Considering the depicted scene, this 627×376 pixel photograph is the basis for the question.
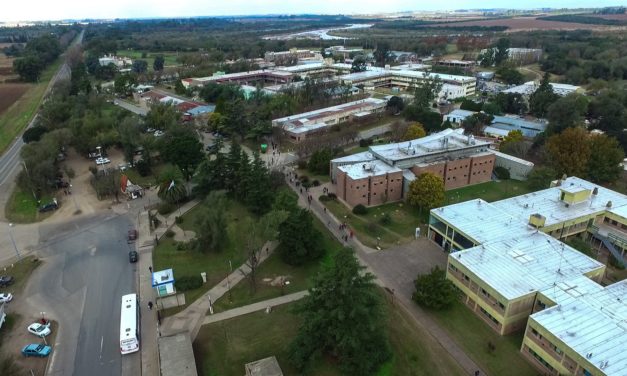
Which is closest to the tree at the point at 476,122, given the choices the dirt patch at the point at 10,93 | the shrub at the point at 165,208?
the shrub at the point at 165,208

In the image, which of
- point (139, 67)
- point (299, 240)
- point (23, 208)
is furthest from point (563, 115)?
point (139, 67)

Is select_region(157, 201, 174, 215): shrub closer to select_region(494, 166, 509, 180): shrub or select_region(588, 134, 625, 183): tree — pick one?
select_region(494, 166, 509, 180): shrub

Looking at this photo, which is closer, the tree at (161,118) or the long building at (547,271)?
the long building at (547,271)

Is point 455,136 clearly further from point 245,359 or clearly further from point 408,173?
point 245,359

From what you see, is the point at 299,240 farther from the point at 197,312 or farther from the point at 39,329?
the point at 39,329

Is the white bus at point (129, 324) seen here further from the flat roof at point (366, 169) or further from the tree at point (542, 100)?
the tree at point (542, 100)

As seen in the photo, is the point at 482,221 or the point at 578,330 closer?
the point at 578,330
